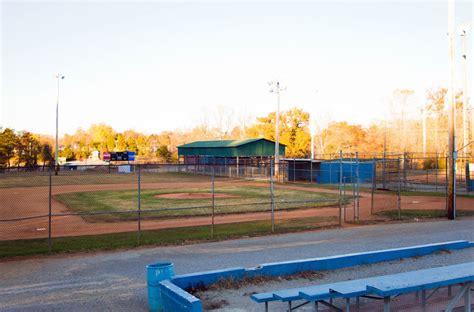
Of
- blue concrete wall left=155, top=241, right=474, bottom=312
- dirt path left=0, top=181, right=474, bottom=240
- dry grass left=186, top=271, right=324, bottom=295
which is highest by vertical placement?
blue concrete wall left=155, top=241, right=474, bottom=312

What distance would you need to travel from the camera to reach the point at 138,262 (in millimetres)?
12109

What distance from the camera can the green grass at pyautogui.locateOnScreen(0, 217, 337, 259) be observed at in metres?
14.2

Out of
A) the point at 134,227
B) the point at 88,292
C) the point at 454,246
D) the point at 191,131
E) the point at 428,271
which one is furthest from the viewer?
the point at 191,131

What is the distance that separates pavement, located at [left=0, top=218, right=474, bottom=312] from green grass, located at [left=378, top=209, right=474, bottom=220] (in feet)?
7.77

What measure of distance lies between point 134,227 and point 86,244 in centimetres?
434

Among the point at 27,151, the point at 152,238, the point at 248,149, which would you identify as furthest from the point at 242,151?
the point at 152,238

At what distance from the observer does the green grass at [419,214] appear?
68.6ft

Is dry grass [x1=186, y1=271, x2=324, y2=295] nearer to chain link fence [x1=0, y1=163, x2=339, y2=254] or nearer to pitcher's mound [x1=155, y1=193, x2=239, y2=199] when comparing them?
chain link fence [x1=0, y1=163, x2=339, y2=254]

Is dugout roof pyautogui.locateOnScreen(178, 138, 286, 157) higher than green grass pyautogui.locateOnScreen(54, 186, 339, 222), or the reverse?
dugout roof pyautogui.locateOnScreen(178, 138, 286, 157)

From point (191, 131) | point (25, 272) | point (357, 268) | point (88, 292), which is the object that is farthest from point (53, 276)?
point (191, 131)

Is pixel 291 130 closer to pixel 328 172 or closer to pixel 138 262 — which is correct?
pixel 328 172

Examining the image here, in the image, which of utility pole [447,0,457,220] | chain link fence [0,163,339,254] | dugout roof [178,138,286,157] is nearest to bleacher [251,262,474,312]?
chain link fence [0,163,339,254]

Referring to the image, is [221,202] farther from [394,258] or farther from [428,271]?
[428,271]

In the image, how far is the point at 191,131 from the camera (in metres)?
133
